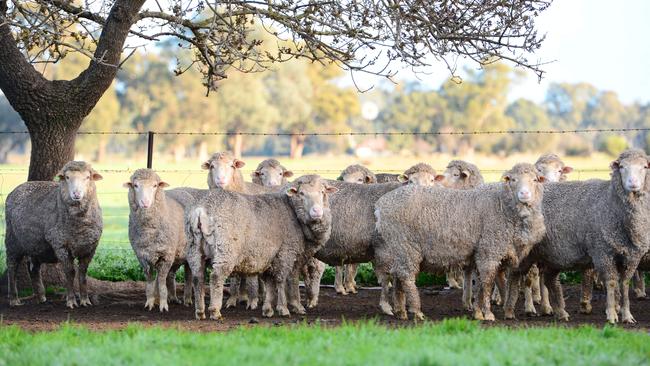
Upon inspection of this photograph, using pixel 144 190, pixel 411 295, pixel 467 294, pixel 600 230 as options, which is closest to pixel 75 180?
pixel 144 190

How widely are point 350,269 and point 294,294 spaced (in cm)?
300

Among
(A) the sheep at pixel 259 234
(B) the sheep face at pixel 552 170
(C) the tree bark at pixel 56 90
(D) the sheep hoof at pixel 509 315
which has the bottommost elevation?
(D) the sheep hoof at pixel 509 315

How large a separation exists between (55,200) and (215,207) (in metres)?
3.36

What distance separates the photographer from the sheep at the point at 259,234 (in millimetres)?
11086

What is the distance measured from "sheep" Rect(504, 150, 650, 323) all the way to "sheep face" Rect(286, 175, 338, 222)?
2.30 m

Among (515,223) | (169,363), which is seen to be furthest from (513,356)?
(515,223)

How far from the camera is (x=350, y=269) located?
49.1 feet

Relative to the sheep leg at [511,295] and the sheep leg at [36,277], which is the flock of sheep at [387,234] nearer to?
the sheep leg at [511,295]

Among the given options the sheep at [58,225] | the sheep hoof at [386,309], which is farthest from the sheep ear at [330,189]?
the sheep at [58,225]

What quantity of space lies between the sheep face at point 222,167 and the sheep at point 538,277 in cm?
399

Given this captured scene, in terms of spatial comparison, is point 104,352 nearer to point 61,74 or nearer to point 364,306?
point 364,306

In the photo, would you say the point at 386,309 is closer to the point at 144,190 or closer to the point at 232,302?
the point at 232,302

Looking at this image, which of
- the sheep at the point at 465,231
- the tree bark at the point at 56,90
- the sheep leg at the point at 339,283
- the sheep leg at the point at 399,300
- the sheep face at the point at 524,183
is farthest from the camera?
the sheep leg at the point at 339,283

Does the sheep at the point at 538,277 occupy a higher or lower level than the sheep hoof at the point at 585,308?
higher
